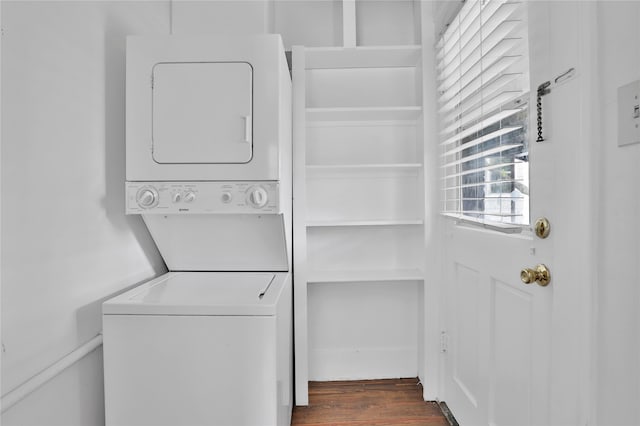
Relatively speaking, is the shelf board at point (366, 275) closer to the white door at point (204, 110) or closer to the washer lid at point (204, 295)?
the washer lid at point (204, 295)

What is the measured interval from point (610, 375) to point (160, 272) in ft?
6.33

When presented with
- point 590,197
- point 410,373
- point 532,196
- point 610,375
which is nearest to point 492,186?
point 532,196

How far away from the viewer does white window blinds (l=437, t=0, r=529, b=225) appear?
130cm

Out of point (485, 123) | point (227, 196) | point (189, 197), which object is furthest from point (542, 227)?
point (189, 197)

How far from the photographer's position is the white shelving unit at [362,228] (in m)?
2.50

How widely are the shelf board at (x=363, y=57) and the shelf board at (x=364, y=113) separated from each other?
314 mm

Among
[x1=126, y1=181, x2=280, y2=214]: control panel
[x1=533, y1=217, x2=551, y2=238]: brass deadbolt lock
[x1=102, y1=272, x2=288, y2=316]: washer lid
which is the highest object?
[x1=126, y1=181, x2=280, y2=214]: control panel

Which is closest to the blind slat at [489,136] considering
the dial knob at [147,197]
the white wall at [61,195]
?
the dial knob at [147,197]

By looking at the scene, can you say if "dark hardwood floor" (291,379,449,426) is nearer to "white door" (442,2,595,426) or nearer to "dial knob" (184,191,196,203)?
"white door" (442,2,595,426)

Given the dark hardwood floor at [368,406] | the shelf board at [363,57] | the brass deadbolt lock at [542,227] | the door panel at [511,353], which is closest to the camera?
the brass deadbolt lock at [542,227]

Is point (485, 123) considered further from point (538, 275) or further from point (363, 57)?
point (363, 57)

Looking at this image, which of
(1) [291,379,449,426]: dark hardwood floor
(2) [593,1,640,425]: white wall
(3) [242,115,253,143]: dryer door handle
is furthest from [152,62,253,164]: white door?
(1) [291,379,449,426]: dark hardwood floor

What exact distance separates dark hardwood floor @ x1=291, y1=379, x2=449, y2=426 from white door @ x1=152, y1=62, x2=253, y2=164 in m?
1.42

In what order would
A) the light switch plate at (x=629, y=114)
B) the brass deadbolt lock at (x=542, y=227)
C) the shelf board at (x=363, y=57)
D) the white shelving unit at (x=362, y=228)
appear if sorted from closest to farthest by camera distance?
the light switch plate at (x=629, y=114), the brass deadbolt lock at (x=542, y=227), the shelf board at (x=363, y=57), the white shelving unit at (x=362, y=228)
